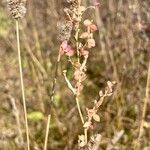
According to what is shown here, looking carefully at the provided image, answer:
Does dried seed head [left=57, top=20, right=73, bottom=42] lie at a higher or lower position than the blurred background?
higher

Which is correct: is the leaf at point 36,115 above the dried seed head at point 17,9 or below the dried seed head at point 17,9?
below

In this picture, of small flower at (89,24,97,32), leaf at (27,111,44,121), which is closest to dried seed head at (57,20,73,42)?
small flower at (89,24,97,32)

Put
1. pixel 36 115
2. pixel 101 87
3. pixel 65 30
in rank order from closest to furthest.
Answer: pixel 65 30 < pixel 36 115 < pixel 101 87

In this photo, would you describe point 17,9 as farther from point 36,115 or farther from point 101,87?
point 101,87

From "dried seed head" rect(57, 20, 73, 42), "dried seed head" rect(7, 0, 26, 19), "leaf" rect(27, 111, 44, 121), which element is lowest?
"leaf" rect(27, 111, 44, 121)

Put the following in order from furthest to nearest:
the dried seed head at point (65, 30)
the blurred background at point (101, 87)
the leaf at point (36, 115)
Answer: the leaf at point (36, 115)
the blurred background at point (101, 87)
the dried seed head at point (65, 30)

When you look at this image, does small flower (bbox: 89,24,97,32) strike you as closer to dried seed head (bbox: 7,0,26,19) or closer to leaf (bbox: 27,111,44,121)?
dried seed head (bbox: 7,0,26,19)

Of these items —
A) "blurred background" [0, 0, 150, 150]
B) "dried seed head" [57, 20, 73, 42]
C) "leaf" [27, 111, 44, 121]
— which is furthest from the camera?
"leaf" [27, 111, 44, 121]

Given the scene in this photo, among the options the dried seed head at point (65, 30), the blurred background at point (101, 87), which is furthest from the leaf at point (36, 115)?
the dried seed head at point (65, 30)

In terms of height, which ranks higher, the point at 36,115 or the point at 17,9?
the point at 17,9

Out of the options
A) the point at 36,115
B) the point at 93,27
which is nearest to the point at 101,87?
the point at 36,115

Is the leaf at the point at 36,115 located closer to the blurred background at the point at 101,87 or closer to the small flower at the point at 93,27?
the blurred background at the point at 101,87
